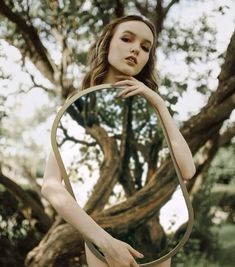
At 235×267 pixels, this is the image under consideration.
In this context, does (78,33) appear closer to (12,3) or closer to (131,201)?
(12,3)

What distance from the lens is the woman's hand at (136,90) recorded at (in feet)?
2.80

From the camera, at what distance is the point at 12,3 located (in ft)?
7.22

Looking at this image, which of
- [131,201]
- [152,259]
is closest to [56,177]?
[152,259]

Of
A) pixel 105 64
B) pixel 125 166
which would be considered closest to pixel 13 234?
pixel 125 166

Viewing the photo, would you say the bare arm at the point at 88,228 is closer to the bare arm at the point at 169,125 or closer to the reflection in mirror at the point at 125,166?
the reflection in mirror at the point at 125,166

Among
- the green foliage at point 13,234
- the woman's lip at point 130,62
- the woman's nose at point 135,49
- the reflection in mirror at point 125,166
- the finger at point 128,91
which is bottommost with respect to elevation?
the green foliage at point 13,234

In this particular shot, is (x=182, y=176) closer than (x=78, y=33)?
Yes

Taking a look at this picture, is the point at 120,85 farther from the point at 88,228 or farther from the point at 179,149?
the point at 88,228

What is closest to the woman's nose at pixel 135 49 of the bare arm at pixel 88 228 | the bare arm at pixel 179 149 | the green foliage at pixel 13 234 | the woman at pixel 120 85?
the woman at pixel 120 85

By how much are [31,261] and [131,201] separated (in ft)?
3.40

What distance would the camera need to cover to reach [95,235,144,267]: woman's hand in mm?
750

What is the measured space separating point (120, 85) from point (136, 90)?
0.11ft

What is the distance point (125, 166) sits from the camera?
1.04 metres

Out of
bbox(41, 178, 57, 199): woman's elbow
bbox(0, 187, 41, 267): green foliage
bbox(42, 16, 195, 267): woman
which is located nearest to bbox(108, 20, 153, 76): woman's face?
bbox(42, 16, 195, 267): woman
